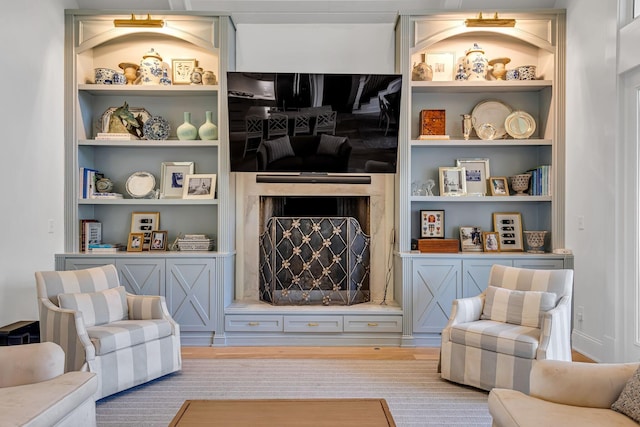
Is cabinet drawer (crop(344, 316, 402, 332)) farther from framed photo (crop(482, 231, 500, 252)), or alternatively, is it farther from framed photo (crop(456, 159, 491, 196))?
framed photo (crop(456, 159, 491, 196))

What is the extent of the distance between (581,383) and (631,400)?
192 mm

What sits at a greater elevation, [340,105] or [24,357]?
[340,105]

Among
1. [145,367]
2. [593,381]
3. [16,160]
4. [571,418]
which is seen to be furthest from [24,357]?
[593,381]

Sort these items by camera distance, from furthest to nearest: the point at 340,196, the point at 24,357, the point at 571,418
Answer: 1. the point at 340,196
2. the point at 24,357
3. the point at 571,418

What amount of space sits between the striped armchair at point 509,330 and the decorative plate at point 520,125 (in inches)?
61.9

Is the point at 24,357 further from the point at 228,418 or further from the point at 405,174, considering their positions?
the point at 405,174

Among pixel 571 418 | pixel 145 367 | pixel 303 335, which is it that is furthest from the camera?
pixel 303 335

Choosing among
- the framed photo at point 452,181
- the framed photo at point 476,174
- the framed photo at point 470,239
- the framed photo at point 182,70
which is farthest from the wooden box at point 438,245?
the framed photo at point 182,70

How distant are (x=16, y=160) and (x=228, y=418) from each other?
285 cm

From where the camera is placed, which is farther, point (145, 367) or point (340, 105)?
point (340, 105)

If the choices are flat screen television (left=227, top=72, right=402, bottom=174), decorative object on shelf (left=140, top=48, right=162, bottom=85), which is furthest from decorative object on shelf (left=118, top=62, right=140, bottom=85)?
flat screen television (left=227, top=72, right=402, bottom=174)

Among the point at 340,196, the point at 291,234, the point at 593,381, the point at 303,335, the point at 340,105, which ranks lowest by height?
the point at 303,335

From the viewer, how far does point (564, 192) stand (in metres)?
4.48

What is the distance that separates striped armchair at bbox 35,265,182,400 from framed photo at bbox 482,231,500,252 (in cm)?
292
